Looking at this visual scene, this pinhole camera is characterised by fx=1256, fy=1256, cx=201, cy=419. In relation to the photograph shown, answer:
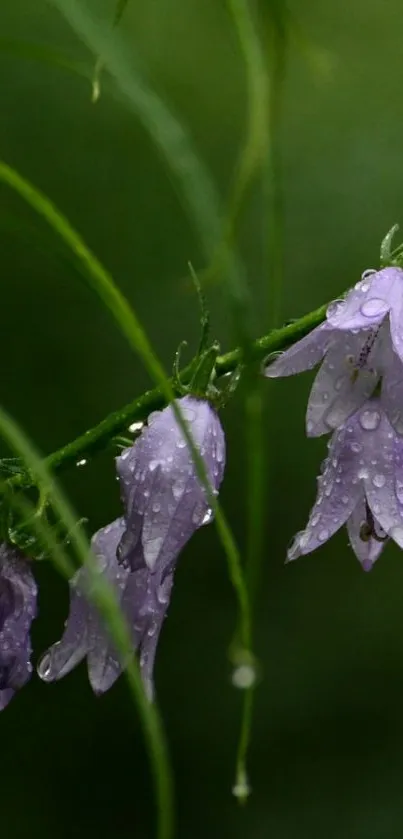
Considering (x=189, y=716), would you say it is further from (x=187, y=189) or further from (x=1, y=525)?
(x=187, y=189)

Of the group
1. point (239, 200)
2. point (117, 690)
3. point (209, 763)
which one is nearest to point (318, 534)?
point (239, 200)

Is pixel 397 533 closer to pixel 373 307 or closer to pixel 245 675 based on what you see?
pixel 373 307

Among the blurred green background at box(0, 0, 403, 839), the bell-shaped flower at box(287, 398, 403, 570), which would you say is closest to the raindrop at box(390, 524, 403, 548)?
the bell-shaped flower at box(287, 398, 403, 570)

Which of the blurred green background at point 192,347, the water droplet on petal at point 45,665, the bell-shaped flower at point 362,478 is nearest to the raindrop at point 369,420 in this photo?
the bell-shaped flower at point 362,478

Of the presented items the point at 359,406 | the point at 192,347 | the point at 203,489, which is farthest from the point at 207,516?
the point at 192,347

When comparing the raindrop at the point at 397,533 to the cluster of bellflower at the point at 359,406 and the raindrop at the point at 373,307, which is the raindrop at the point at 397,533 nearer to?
the cluster of bellflower at the point at 359,406
